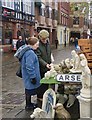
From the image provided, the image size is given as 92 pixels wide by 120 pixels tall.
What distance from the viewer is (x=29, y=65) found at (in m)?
6.18

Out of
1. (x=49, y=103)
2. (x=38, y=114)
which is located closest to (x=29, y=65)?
(x=49, y=103)

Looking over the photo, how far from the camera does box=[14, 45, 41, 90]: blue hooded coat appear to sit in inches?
244

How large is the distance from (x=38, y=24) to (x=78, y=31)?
108 feet

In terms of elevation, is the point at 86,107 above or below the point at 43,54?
below

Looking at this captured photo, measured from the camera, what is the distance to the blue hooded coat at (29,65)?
619 centimetres

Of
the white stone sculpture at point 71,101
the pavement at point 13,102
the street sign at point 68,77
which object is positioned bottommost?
the pavement at point 13,102

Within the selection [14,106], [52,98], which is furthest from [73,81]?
[14,106]

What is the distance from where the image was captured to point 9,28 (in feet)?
101

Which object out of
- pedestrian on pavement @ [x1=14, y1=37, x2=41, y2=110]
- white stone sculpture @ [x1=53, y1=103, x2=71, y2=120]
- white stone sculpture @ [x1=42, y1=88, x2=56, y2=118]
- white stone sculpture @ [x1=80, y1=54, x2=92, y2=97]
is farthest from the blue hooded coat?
white stone sculpture @ [x1=80, y1=54, x2=92, y2=97]

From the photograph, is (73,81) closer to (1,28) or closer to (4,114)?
(4,114)

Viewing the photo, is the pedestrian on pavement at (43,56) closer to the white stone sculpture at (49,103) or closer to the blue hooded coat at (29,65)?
the blue hooded coat at (29,65)

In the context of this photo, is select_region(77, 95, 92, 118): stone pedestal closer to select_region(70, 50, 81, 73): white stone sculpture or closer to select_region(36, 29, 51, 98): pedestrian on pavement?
select_region(70, 50, 81, 73): white stone sculpture

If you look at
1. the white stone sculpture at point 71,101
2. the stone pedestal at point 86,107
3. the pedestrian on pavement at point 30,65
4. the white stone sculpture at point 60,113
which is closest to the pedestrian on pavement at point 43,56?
the pedestrian on pavement at point 30,65

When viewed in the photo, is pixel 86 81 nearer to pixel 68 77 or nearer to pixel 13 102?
pixel 68 77
